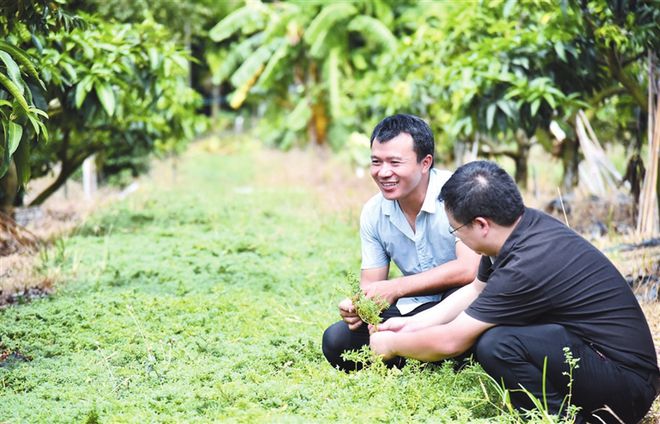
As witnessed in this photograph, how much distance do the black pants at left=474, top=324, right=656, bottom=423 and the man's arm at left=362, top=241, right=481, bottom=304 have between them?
2.28 ft

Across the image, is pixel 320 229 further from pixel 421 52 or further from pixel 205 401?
pixel 205 401

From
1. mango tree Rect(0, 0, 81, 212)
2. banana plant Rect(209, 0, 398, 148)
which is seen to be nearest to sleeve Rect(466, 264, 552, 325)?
mango tree Rect(0, 0, 81, 212)

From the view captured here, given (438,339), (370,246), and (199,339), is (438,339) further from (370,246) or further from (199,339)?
(199,339)

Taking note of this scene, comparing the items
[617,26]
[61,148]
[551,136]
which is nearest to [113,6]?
[61,148]

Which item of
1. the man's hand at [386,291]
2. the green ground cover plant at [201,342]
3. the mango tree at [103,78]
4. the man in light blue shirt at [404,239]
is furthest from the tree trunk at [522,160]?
the man's hand at [386,291]

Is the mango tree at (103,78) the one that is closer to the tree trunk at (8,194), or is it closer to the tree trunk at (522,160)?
the tree trunk at (8,194)

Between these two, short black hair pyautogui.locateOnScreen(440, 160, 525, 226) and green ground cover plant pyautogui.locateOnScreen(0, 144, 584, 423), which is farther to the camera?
green ground cover plant pyautogui.locateOnScreen(0, 144, 584, 423)

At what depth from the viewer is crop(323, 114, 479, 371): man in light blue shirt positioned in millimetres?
3795

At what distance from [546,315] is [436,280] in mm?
761

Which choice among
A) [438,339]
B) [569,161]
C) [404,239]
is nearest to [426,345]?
[438,339]

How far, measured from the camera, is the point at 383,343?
3.48m

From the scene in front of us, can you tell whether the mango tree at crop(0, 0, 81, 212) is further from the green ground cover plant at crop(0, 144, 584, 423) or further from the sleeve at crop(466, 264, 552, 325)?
the sleeve at crop(466, 264, 552, 325)

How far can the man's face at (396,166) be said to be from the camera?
12.5 ft

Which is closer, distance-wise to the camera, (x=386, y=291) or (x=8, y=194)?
(x=386, y=291)
